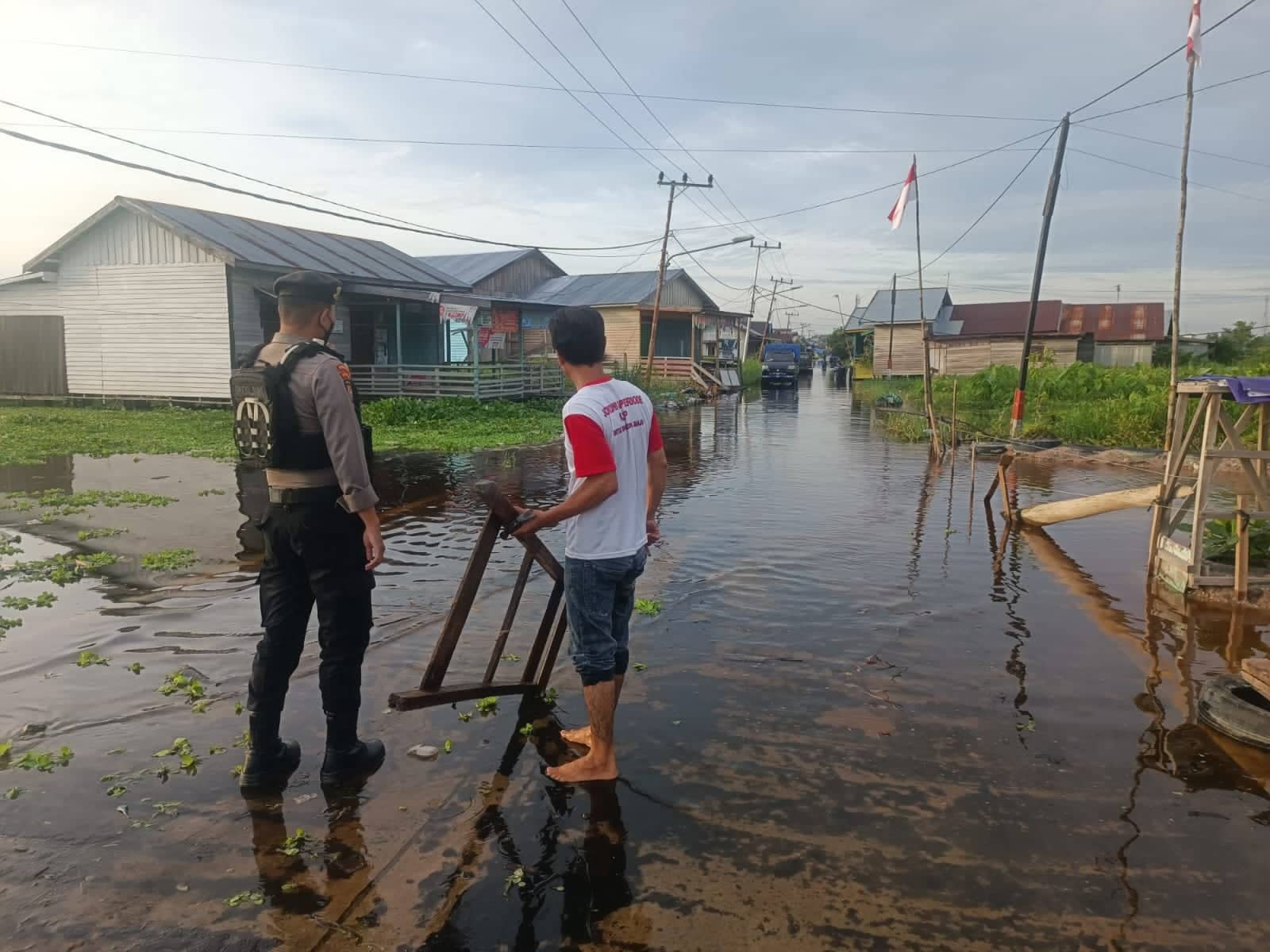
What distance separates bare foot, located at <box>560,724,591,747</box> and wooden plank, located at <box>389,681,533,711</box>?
1.56 ft

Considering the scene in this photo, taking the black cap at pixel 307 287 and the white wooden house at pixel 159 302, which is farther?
the white wooden house at pixel 159 302

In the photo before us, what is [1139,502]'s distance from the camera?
7.56 meters

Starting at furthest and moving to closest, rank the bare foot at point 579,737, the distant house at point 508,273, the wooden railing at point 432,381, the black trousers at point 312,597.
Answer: the distant house at point 508,273
the wooden railing at point 432,381
the bare foot at point 579,737
the black trousers at point 312,597

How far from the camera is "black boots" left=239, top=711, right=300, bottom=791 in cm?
349

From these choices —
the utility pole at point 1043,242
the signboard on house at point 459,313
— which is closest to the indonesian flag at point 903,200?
the utility pole at point 1043,242

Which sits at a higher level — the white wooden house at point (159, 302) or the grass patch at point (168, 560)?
the white wooden house at point (159, 302)

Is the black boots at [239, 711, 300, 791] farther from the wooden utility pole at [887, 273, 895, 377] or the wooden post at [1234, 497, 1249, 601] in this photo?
the wooden utility pole at [887, 273, 895, 377]

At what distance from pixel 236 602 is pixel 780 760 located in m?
4.34

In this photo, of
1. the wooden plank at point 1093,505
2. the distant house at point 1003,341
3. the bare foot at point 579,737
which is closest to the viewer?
the bare foot at point 579,737

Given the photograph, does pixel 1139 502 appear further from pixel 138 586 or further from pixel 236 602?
pixel 138 586

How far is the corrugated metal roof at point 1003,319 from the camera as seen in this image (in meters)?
44.3

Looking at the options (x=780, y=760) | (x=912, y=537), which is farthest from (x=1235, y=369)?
(x=780, y=760)

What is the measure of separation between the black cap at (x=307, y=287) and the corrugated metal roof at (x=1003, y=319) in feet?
146

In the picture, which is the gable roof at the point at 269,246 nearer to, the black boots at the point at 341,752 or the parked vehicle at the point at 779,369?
the black boots at the point at 341,752
